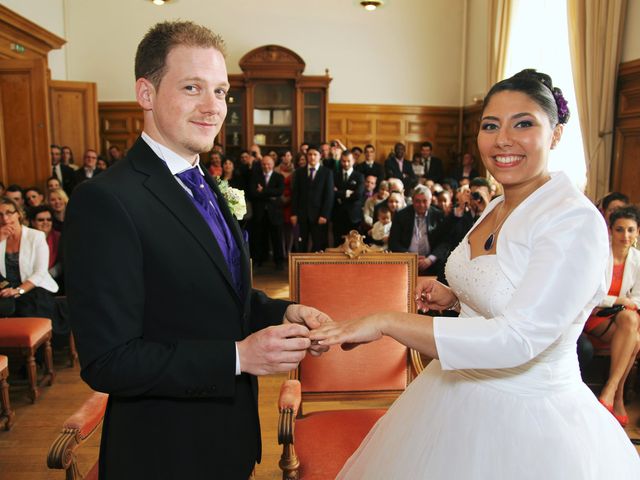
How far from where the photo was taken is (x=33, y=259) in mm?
3998

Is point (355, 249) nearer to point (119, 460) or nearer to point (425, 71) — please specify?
point (119, 460)

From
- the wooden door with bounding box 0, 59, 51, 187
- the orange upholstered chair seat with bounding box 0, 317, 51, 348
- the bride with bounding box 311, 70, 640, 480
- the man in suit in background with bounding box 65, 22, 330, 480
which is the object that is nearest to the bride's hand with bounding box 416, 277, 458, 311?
the bride with bounding box 311, 70, 640, 480

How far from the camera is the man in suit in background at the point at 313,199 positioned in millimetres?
7238

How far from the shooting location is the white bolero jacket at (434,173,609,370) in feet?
4.14

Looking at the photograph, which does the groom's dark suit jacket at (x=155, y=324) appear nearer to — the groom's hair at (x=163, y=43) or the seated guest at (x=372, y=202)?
the groom's hair at (x=163, y=43)

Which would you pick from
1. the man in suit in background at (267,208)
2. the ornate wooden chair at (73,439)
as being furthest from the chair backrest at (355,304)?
the man in suit in background at (267,208)

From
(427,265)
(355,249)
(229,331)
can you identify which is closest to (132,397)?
(229,331)

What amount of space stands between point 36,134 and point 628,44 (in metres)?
6.79

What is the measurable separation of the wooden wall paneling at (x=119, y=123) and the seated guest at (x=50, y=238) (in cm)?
576

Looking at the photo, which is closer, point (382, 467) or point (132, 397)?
point (132, 397)

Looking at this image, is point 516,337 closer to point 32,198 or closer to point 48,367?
point 48,367

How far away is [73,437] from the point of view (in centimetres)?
167

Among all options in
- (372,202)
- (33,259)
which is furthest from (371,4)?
(33,259)

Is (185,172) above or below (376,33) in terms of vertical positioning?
below
